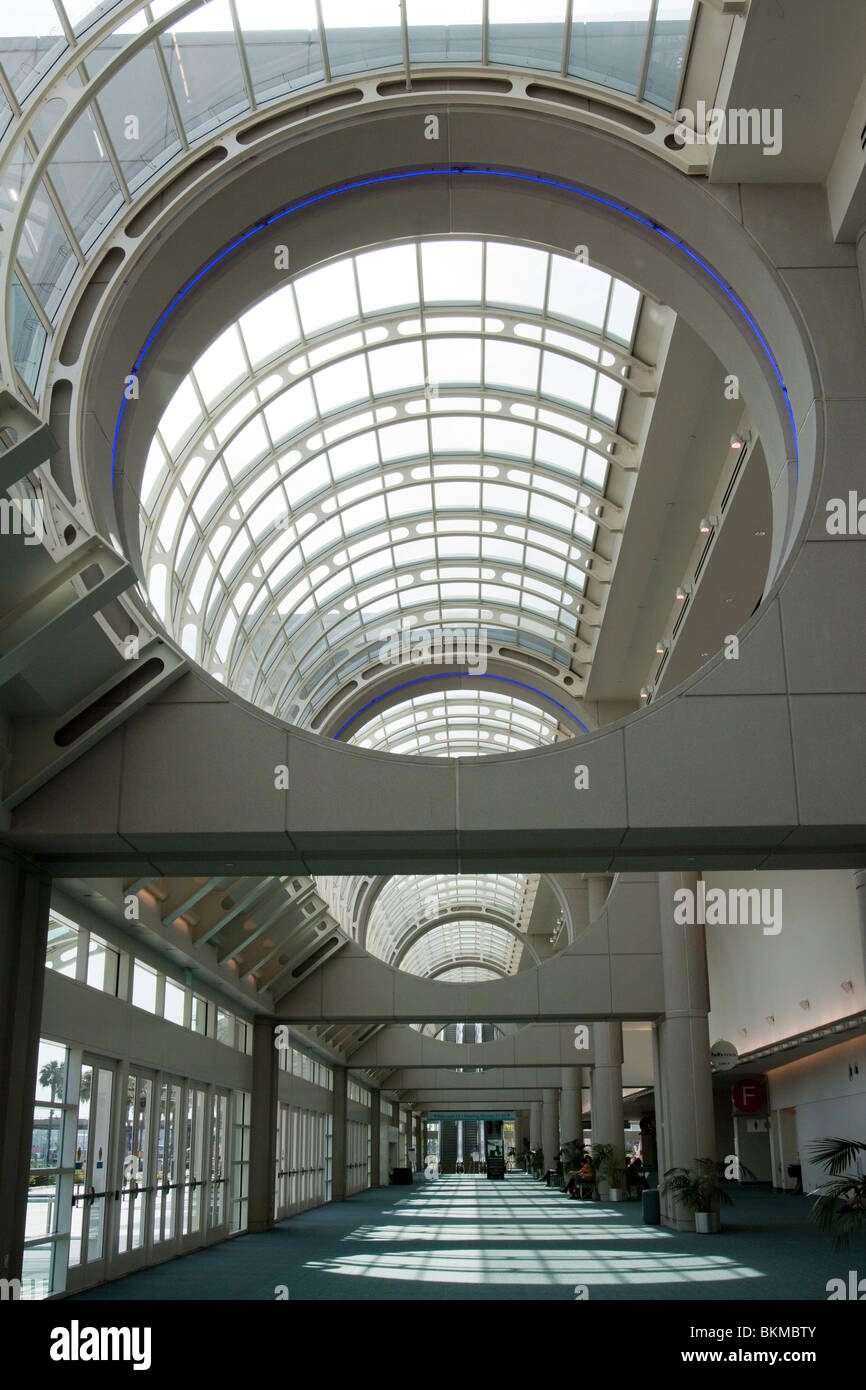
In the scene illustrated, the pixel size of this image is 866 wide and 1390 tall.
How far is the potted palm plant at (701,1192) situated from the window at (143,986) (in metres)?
12.3

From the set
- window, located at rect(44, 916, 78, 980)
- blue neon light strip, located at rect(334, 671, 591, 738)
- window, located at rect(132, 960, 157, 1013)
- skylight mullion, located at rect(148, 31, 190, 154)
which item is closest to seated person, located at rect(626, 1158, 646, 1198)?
blue neon light strip, located at rect(334, 671, 591, 738)

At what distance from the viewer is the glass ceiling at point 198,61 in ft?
44.0

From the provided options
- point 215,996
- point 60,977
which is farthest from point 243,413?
point 215,996

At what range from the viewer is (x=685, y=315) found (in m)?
16.7

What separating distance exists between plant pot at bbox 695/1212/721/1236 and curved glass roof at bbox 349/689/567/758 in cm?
1781

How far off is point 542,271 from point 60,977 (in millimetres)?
14910

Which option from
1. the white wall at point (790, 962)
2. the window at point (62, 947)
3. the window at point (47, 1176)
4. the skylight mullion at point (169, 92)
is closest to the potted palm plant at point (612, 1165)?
the white wall at point (790, 962)

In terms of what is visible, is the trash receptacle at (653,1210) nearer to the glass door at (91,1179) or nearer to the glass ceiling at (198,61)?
the glass door at (91,1179)

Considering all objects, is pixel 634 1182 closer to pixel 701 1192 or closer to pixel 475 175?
pixel 701 1192

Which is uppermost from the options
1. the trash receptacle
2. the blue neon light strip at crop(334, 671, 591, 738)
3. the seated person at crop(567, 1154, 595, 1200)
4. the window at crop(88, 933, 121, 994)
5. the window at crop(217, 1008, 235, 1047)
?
the blue neon light strip at crop(334, 671, 591, 738)

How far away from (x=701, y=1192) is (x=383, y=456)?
719 inches

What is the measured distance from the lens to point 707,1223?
25.9 metres

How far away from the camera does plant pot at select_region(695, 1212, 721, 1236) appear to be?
2580cm

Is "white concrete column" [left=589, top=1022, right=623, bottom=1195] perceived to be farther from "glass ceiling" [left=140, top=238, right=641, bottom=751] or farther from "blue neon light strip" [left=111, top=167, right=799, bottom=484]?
"blue neon light strip" [left=111, top=167, right=799, bottom=484]
